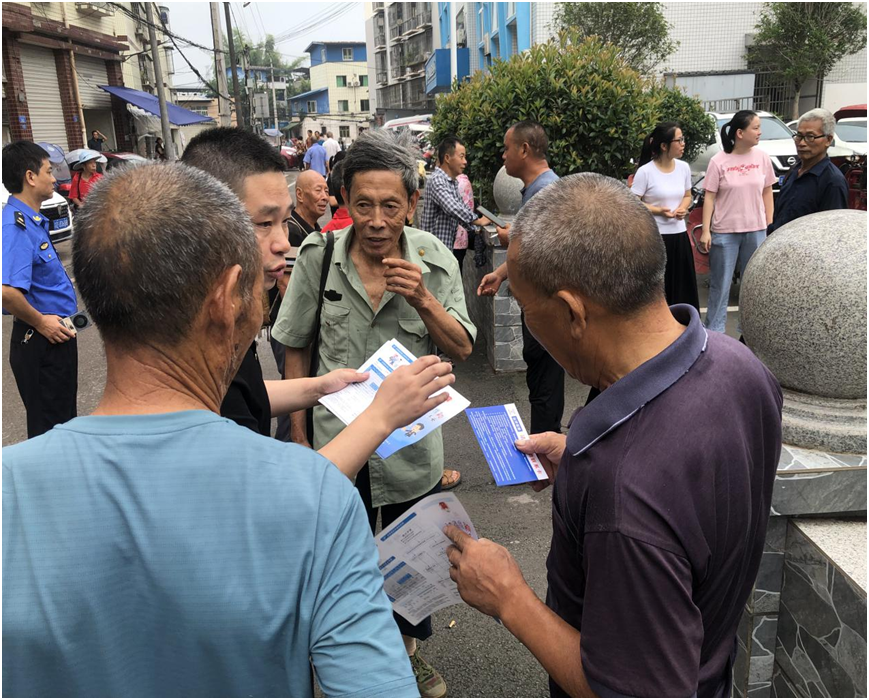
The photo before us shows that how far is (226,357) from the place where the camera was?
123cm

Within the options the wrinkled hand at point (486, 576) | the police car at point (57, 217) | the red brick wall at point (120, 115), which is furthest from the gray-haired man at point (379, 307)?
the red brick wall at point (120, 115)

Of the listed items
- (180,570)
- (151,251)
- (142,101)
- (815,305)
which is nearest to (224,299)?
(151,251)

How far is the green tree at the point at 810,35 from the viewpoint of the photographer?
25750 mm

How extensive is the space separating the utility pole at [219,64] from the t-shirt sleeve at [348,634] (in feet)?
76.5

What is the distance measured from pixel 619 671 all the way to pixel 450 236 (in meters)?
6.08

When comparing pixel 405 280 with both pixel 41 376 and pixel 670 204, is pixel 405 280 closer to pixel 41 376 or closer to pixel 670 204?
pixel 41 376

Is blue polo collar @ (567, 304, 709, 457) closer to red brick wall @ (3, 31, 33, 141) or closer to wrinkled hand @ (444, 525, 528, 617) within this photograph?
wrinkled hand @ (444, 525, 528, 617)

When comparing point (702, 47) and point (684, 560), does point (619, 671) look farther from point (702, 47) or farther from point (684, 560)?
point (702, 47)

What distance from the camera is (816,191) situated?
5617 mm

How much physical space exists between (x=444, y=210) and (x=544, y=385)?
2.98m

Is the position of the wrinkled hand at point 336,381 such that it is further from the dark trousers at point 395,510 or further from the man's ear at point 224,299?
the man's ear at point 224,299

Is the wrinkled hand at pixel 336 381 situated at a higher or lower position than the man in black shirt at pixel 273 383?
lower

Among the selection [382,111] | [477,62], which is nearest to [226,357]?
[477,62]

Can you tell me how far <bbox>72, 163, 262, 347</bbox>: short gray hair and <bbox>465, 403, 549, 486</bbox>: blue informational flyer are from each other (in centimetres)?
101
